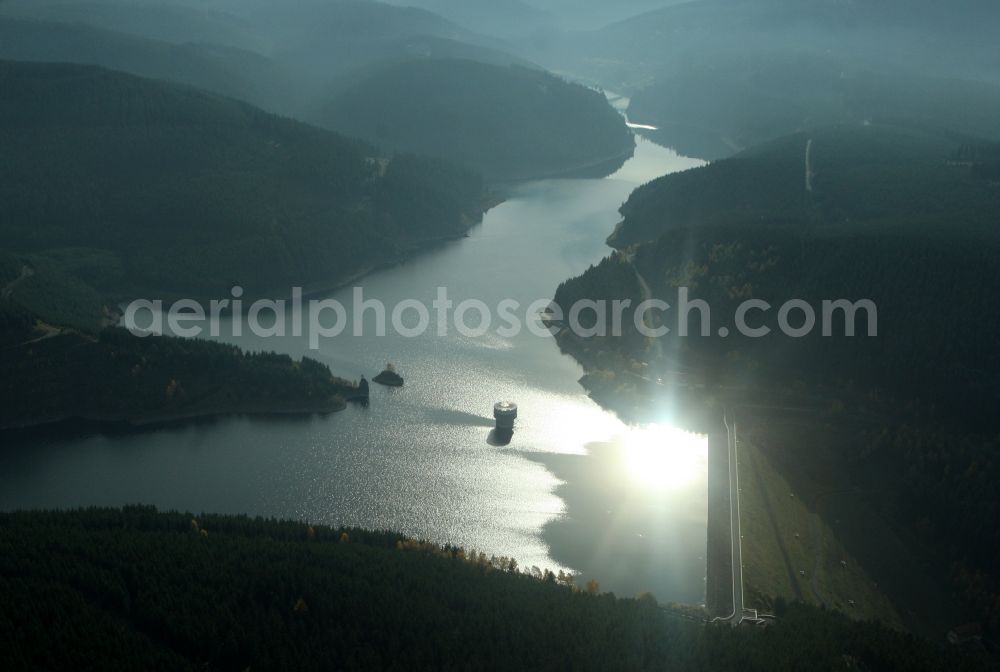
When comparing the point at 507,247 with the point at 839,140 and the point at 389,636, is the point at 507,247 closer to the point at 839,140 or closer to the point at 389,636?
the point at 839,140

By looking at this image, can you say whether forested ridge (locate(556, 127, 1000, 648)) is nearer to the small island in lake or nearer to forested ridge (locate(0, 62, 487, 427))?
the small island in lake

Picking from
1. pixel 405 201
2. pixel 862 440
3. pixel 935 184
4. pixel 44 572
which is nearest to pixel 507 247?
pixel 405 201

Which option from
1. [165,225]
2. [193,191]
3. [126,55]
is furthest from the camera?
[126,55]

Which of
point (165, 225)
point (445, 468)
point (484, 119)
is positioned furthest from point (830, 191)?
point (484, 119)

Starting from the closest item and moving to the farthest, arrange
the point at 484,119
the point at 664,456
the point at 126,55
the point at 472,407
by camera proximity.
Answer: the point at 664,456 < the point at 472,407 < the point at 484,119 < the point at 126,55

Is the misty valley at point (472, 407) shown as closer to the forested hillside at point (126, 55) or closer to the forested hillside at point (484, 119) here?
the forested hillside at point (484, 119)

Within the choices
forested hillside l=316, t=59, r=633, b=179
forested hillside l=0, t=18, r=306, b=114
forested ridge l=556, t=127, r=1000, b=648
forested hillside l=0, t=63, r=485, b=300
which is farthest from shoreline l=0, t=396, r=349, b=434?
forested hillside l=0, t=18, r=306, b=114

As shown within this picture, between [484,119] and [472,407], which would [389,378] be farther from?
[484,119]
